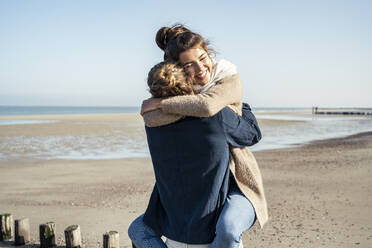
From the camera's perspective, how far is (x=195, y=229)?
2.48 m

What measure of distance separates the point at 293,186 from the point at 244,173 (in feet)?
24.1

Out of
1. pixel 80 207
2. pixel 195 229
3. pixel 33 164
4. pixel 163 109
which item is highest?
pixel 163 109

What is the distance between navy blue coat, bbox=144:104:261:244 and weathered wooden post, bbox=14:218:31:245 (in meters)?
3.41

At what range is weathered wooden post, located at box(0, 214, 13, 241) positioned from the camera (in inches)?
211

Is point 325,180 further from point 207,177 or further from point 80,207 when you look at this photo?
point 207,177

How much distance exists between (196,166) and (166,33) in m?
1.17

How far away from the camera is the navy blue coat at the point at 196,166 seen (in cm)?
231

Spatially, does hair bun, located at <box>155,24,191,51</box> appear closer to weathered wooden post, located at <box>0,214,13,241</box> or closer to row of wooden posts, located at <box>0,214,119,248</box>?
row of wooden posts, located at <box>0,214,119,248</box>

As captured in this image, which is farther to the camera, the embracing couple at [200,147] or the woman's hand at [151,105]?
the woman's hand at [151,105]

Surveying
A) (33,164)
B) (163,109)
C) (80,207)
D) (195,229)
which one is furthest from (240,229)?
(33,164)

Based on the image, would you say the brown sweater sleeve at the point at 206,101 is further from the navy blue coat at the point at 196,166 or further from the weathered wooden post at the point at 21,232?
the weathered wooden post at the point at 21,232

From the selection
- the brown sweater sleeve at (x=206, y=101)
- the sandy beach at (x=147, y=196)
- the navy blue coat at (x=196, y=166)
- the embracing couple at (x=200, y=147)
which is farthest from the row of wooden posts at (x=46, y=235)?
the brown sweater sleeve at (x=206, y=101)

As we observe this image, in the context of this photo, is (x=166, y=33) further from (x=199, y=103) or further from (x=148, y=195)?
(x=148, y=195)

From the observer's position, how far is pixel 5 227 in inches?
211
